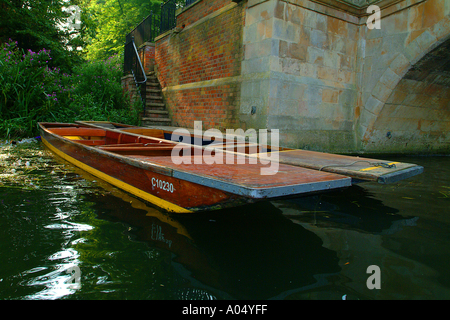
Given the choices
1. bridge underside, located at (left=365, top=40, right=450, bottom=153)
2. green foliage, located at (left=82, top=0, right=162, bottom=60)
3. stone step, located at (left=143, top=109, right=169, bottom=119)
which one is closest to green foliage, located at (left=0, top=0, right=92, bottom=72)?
stone step, located at (left=143, top=109, right=169, bottom=119)

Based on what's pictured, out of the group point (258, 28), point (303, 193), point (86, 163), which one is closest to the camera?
point (303, 193)

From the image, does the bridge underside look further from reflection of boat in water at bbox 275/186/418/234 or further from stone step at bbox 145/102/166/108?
stone step at bbox 145/102/166/108

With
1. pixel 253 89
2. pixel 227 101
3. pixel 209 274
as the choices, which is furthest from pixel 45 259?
pixel 227 101

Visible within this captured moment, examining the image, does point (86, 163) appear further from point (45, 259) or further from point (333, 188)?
point (333, 188)

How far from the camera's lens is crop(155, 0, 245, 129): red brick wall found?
6.56 metres

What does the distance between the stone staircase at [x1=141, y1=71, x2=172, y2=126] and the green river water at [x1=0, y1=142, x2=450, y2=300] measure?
5.63 m

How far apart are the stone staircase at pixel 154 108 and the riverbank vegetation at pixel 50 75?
1.13ft

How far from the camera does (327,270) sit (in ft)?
5.56

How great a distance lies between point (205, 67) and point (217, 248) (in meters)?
6.20

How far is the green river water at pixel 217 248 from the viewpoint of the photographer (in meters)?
1.48

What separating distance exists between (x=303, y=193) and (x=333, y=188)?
281 mm

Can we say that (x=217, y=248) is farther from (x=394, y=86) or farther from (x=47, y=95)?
(x=47, y=95)

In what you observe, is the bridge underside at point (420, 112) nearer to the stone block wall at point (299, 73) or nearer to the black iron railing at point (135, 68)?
the stone block wall at point (299, 73)

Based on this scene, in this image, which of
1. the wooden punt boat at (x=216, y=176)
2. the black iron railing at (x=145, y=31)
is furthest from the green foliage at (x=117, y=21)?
the wooden punt boat at (x=216, y=176)
